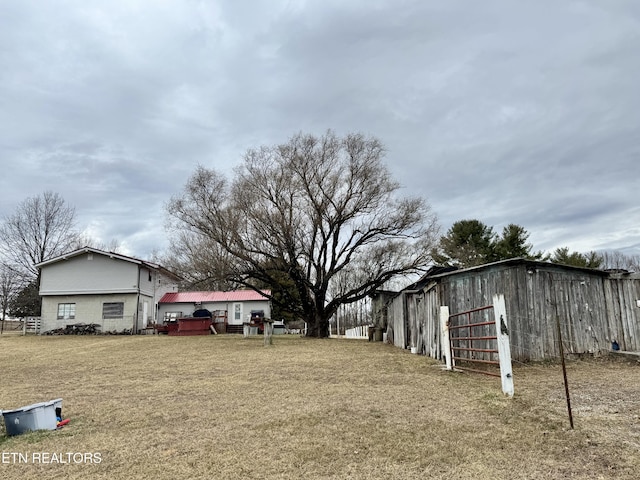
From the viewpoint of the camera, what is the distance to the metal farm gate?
24.0 ft

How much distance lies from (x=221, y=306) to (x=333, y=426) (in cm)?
3168

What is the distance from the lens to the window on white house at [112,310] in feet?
92.8

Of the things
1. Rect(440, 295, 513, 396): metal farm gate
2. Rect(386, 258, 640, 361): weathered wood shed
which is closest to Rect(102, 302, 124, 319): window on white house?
Rect(386, 258, 640, 361): weathered wood shed

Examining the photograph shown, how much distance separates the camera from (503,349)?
7301mm

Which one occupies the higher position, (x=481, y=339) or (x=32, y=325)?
(x=32, y=325)

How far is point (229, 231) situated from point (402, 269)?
9201mm

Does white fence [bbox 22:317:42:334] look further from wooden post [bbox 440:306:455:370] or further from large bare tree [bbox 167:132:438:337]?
wooden post [bbox 440:306:455:370]

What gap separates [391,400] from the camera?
6867 mm

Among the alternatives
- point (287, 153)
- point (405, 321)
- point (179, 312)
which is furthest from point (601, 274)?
point (179, 312)

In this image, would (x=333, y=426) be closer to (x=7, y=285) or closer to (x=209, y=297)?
(x=209, y=297)

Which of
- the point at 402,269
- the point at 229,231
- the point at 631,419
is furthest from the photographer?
the point at 402,269

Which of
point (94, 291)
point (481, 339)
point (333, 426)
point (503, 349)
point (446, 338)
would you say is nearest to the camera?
point (333, 426)

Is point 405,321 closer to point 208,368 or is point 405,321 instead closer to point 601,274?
point 601,274

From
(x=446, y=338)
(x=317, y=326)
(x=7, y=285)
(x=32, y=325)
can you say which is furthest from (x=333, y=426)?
(x=7, y=285)
